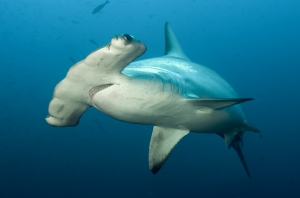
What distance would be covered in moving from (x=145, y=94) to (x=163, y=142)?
1.13 m

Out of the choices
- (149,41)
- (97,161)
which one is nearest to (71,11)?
(149,41)

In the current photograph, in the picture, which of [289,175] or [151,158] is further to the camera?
[289,175]

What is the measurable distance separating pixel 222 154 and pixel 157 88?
2851 centimetres

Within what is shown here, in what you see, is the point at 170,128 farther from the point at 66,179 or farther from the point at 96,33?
the point at 96,33

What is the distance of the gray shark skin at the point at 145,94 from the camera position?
1.82 metres

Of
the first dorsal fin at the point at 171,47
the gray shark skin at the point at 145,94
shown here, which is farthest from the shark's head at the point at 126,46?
the first dorsal fin at the point at 171,47

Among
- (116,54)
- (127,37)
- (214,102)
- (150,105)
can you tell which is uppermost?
(127,37)

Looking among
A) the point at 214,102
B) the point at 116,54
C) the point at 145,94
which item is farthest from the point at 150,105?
the point at 214,102

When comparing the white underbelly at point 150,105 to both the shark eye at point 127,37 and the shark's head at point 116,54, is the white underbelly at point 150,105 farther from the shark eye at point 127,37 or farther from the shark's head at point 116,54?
the shark eye at point 127,37

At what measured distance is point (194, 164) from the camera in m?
26.6

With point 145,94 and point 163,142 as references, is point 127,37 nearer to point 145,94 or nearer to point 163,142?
Answer: point 145,94

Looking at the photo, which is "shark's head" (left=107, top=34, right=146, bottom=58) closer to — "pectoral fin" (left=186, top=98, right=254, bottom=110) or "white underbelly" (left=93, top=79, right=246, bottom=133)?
"white underbelly" (left=93, top=79, right=246, bottom=133)

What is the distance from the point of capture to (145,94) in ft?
6.97

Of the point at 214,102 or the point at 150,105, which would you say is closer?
the point at 150,105
